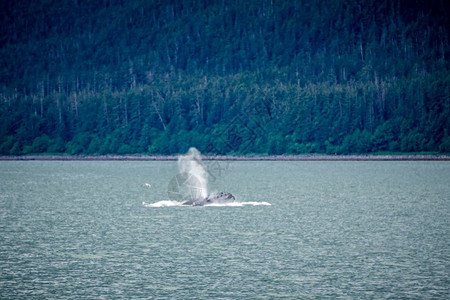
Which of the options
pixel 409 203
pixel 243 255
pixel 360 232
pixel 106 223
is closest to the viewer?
pixel 243 255

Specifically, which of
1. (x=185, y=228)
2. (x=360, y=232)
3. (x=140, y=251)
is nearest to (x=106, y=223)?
(x=185, y=228)

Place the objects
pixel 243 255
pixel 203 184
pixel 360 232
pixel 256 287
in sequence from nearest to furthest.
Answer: pixel 256 287 → pixel 243 255 → pixel 360 232 → pixel 203 184

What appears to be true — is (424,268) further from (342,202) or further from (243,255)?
(342,202)

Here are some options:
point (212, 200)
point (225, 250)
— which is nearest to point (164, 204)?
point (212, 200)

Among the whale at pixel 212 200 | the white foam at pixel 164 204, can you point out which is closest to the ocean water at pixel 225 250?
the white foam at pixel 164 204

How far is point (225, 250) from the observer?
41719mm

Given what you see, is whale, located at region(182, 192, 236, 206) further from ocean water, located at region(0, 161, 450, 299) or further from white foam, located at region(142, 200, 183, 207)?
ocean water, located at region(0, 161, 450, 299)

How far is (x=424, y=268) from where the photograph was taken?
3544cm

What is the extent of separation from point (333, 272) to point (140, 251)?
12395 mm

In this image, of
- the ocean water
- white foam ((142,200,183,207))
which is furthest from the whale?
the ocean water

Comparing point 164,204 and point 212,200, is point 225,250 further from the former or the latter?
point 212,200

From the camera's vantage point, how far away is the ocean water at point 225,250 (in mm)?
30953

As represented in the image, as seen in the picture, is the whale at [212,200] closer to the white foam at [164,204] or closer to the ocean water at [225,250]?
the white foam at [164,204]

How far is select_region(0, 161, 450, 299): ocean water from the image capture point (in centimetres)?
3095
